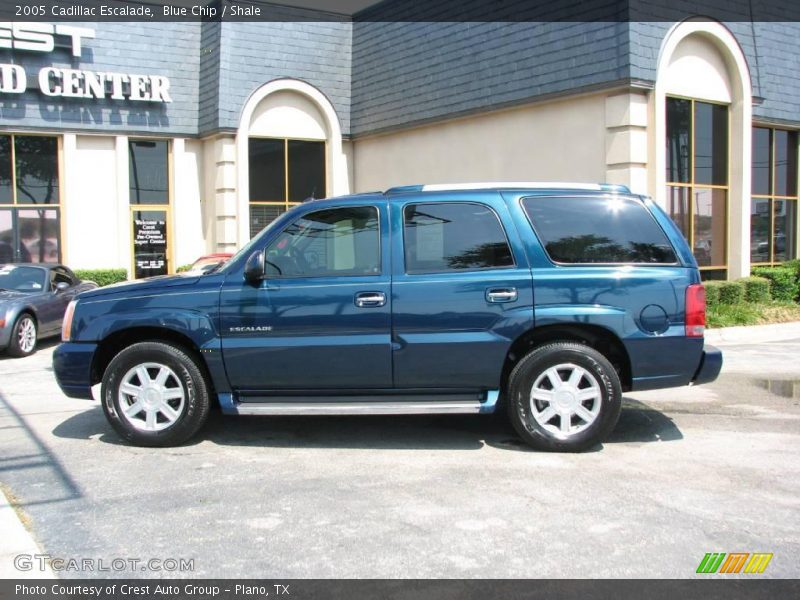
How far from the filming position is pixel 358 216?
601cm

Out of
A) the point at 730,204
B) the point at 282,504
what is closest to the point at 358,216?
the point at 282,504

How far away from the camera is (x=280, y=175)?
18219 mm

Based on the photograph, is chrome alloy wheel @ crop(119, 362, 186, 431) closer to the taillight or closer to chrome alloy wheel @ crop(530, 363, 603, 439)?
chrome alloy wheel @ crop(530, 363, 603, 439)

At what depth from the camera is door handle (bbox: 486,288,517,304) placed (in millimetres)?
5711

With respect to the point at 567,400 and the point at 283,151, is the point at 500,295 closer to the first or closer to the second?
the point at 567,400

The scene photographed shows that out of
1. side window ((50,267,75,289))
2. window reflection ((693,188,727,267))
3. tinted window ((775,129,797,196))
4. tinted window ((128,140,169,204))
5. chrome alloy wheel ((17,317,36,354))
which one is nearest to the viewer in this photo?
chrome alloy wheel ((17,317,36,354))

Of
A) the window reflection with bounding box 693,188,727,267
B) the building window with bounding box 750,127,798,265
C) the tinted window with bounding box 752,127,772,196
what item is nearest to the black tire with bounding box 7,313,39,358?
the window reflection with bounding box 693,188,727,267

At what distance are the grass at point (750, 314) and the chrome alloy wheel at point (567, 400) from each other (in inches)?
296

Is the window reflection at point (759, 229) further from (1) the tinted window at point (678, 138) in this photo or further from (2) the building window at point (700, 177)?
(1) the tinted window at point (678, 138)

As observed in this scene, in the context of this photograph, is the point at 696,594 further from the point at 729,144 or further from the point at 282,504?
the point at 729,144

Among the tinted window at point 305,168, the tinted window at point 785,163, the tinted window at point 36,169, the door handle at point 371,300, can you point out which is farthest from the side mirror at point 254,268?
the tinted window at point 785,163

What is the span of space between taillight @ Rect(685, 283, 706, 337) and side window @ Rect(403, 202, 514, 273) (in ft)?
4.39

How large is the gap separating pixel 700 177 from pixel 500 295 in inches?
390

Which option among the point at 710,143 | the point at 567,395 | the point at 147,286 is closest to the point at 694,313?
the point at 567,395
